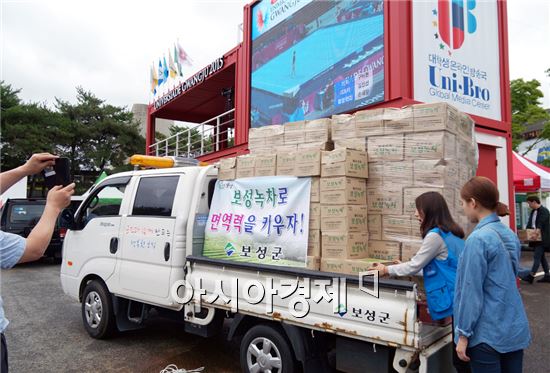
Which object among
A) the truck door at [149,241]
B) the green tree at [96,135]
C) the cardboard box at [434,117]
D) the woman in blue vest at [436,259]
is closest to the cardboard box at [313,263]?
the woman in blue vest at [436,259]

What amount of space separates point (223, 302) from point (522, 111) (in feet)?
73.4

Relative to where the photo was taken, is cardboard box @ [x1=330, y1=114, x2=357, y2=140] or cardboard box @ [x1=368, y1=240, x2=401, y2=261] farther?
cardboard box @ [x1=330, y1=114, x2=357, y2=140]

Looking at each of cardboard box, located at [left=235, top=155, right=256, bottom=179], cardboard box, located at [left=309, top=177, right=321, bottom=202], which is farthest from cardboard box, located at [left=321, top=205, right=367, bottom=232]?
cardboard box, located at [left=235, top=155, right=256, bottom=179]

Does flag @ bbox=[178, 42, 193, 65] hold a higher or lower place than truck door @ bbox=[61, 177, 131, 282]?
higher

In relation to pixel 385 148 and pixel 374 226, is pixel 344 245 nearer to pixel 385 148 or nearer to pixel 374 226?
pixel 374 226

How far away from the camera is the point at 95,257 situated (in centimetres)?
507

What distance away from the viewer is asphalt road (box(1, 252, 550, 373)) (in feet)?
14.3

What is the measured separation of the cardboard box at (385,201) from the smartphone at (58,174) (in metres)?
2.43

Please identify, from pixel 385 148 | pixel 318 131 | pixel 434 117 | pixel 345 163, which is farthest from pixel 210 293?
pixel 434 117

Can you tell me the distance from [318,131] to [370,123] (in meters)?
0.54

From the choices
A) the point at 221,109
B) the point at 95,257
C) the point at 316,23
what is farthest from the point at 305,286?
the point at 221,109

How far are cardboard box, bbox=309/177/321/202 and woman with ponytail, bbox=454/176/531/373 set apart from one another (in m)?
1.48

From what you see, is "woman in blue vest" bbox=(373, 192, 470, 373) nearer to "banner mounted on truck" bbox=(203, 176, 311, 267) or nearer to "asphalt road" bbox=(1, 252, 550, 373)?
"banner mounted on truck" bbox=(203, 176, 311, 267)

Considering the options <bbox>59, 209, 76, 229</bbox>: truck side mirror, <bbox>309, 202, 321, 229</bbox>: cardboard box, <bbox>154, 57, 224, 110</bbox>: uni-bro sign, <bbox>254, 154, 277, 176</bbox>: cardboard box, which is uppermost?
<bbox>154, 57, 224, 110</bbox>: uni-bro sign
